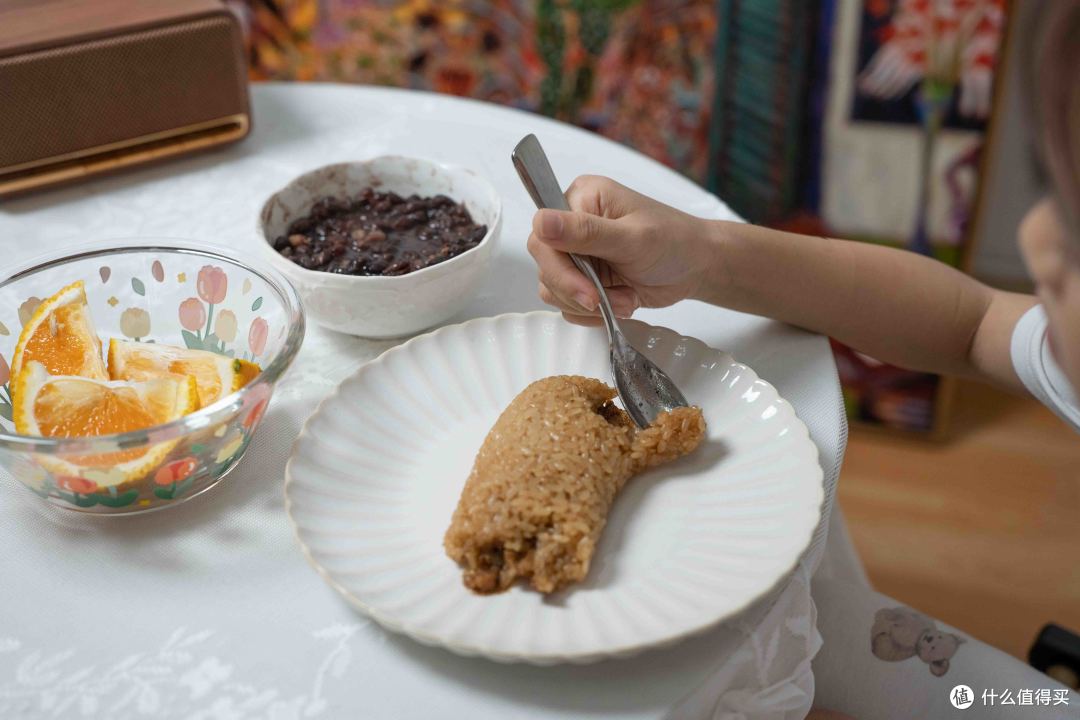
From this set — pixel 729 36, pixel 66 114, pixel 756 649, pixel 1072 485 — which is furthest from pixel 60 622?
pixel 1072 485

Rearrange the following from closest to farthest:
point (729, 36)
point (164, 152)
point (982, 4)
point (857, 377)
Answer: point (164, 152) → point (982, 4) → point (729, 36) → point (857, 377)

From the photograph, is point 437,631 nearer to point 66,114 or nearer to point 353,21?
point 66,114

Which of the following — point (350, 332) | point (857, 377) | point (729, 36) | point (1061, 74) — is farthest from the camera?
point (857, 377)

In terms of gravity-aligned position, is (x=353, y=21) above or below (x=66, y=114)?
below

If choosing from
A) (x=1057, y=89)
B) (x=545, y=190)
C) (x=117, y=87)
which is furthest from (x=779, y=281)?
(x=117, y=87)

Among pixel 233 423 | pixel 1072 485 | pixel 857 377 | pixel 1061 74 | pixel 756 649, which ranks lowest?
pixel 1072 485

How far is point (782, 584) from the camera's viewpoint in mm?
676

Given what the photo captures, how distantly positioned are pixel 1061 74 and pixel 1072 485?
6.20 feet

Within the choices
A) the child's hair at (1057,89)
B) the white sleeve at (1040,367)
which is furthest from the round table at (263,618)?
the child's hair at (1057,89)

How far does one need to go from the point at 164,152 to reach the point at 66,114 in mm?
137

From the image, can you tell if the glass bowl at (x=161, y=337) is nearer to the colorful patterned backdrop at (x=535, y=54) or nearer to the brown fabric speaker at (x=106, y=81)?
the brown fabric speaker at (x=106, y=81)

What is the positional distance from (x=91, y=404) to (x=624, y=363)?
0.45 m

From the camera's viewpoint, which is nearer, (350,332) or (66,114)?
(350,332)

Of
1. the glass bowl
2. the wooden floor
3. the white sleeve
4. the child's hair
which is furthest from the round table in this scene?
the wooden floor
